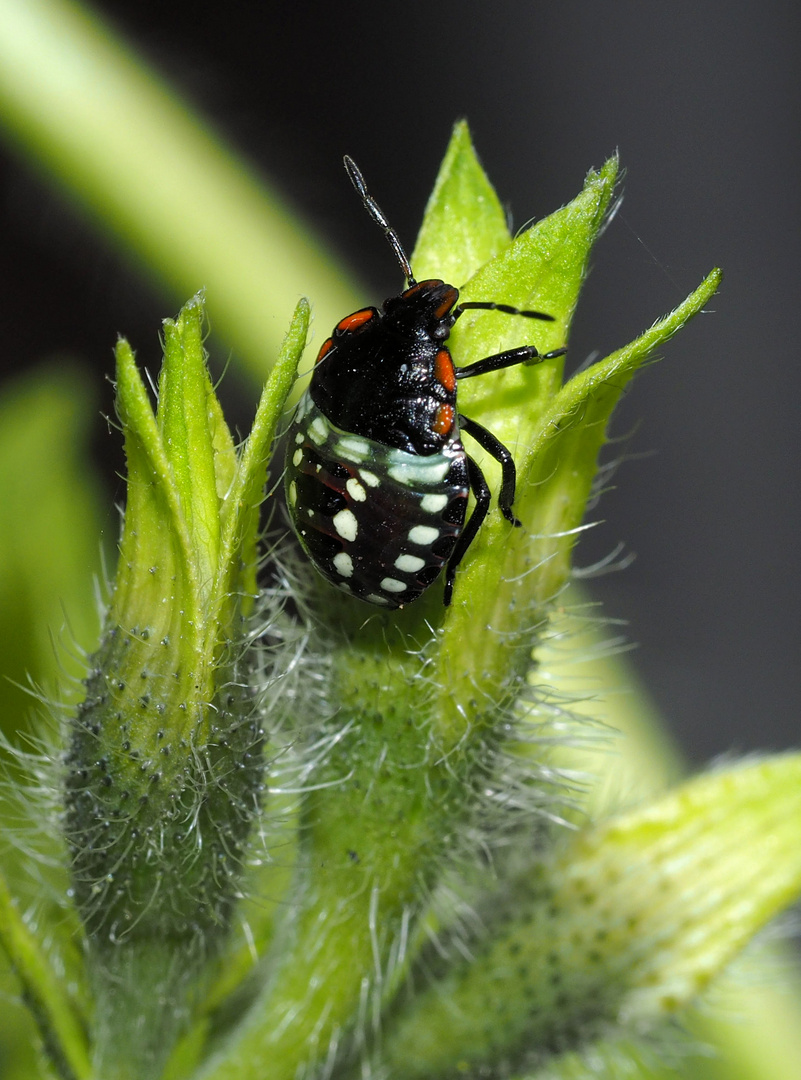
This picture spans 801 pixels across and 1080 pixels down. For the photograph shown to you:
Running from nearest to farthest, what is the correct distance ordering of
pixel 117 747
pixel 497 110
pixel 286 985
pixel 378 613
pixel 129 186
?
pixel 117 747, pixel 378 613, pixel 286 985, pixel 129 186, pixel 497 110

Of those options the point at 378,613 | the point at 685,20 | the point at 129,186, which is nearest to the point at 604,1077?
the point at 378,613

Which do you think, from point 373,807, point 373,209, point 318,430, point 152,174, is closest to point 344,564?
point 318,430

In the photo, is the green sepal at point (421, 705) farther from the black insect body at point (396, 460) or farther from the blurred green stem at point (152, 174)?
the blurred green stem at point (152, 174)

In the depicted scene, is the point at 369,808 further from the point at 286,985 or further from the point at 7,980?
the point at 7,980

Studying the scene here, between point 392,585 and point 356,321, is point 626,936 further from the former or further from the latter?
point 356,321

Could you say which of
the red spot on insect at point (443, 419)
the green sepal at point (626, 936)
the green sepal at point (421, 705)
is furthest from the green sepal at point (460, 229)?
the green sepal at point (626, 936)

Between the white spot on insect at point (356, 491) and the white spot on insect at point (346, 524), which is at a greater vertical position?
the white spot on insect at point (356, 491)

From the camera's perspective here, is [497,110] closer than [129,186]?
No
